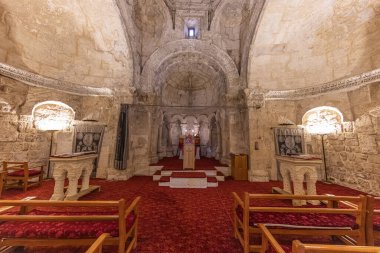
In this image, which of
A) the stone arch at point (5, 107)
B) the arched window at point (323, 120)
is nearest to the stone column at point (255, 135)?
the arched window at point (323, 120)

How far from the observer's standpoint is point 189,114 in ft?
38.4

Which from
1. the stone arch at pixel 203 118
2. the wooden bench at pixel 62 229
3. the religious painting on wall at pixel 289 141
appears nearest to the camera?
the wooden bench at pixel 62 229

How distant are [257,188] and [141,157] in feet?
16.8

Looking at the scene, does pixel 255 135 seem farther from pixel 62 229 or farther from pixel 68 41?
pixel 68 41

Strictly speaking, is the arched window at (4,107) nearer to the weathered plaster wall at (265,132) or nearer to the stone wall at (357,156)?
the weathered plaster wall at (265,132)

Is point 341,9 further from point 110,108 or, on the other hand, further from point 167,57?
point 110,108

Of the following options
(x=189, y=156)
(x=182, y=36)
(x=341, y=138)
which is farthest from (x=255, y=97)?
(x=182, y=36)

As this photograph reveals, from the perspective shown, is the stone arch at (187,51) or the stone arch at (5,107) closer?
the stone arch at (5,107)

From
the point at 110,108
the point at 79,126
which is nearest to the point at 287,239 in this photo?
the point at 110,108

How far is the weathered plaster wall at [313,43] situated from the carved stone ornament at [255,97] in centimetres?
37

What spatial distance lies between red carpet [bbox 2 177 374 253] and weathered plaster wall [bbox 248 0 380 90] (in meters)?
4.39

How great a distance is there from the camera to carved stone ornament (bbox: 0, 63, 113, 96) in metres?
5.03

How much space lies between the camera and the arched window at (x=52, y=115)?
594cm

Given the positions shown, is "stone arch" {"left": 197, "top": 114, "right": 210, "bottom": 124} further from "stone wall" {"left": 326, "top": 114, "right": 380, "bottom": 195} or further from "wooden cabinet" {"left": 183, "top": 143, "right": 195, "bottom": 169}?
"stone wall" {"left": 326, "top": 114, "right": 380, "bottom": 195}
